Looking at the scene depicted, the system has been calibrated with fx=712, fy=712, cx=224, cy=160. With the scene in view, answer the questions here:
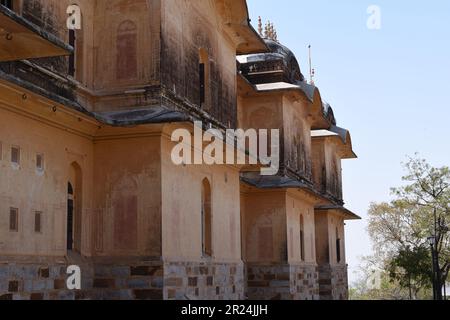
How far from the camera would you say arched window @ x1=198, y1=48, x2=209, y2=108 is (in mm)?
16484

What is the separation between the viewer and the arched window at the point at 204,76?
16.5 meters

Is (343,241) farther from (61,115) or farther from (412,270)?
(61,115)

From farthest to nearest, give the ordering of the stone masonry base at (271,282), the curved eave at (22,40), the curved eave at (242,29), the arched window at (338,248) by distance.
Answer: the arched window at (338,248) < the stone masonry base at (271,282) < the curved eave at (242,29) < the curved eave at (22,40)

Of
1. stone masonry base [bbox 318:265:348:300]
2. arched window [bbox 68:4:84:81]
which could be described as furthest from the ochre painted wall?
stone masonry base [bbox 318:265:348:300]

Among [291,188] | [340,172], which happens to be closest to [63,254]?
[291,188]

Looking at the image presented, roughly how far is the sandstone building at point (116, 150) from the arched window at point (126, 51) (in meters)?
0.02

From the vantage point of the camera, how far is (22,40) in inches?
353

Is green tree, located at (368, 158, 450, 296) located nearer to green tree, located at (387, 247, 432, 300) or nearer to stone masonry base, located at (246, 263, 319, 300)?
green tree, located at (387, 247, 432, 300)

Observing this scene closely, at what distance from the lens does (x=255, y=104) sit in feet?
77.6

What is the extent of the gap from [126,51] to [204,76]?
123 inches

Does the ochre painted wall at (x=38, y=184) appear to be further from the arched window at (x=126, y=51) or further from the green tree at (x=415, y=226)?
the green tree at (x=415, y=226)

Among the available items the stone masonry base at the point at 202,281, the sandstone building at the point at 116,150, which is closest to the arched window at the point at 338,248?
the sandstone building at the point at 116,150

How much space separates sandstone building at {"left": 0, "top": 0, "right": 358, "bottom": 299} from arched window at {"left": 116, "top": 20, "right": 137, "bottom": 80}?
0.07ft

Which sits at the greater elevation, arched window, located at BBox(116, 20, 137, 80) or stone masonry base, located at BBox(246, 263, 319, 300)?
arched window, located at BBox(116, 20, 137, 80)
